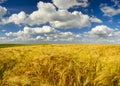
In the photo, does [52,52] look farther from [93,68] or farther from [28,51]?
[93,68]

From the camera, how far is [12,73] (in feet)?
37.6

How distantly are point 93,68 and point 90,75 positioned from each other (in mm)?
431

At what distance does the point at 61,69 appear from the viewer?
11438 millimetres

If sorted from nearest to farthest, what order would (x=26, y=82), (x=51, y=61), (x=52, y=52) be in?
(x=26, y=82)
(x=51, y=61)
(x=52, y=52)

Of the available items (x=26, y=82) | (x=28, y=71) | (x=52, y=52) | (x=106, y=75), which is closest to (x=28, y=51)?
(x=52, y=52)

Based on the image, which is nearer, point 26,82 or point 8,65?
point 26,82

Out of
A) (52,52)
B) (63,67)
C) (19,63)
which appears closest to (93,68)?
(63,67)

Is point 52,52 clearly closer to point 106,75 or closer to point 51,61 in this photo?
point 51,61

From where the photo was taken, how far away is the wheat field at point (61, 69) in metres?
11.0

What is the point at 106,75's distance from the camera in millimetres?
11031

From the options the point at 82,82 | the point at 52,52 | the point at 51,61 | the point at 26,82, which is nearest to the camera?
the point at 26,82

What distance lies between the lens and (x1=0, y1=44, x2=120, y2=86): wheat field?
432 inches

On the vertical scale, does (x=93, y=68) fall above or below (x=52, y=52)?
below

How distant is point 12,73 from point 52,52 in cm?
274
